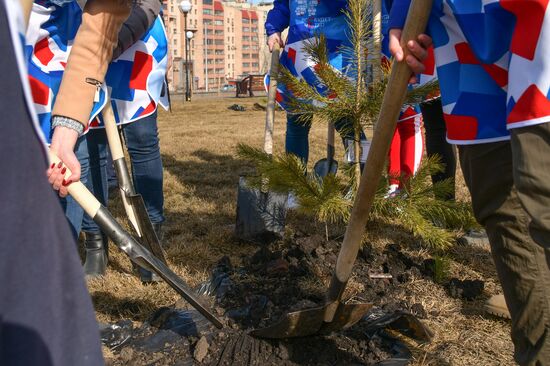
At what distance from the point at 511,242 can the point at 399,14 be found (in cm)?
72

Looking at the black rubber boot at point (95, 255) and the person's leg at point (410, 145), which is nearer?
the black rubber boot at point (95, 255)

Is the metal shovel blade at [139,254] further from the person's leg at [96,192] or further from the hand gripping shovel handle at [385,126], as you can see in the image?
the person's leg at [96,192]

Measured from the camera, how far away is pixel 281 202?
3.57m

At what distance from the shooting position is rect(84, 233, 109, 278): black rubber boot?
2.94m

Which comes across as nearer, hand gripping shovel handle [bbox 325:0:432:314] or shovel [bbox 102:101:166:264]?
hand gripping shovel handle [bbox 325:0:432:314]

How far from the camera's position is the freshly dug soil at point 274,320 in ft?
6.70

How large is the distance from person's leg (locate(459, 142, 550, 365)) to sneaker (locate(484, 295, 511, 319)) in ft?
2.86

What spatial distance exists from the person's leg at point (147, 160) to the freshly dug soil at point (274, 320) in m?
0.52

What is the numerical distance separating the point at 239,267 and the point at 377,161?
1.30 metres

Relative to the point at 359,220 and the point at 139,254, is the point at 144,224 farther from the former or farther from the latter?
the point at 359,220

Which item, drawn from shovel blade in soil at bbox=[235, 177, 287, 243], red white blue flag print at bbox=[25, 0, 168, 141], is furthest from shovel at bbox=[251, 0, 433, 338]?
shovel blade in soil at bbox=[235, 177, 287, 243]

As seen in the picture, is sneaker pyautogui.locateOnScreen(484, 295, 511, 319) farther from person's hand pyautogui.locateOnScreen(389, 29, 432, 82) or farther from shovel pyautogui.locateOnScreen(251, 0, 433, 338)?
person's hand pyautogui.locateOnScreen(389, 29, 432, 82)

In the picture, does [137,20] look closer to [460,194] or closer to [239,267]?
[239,267]

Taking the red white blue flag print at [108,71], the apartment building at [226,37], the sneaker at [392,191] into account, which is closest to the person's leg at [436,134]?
the sneaker at [392,191]
